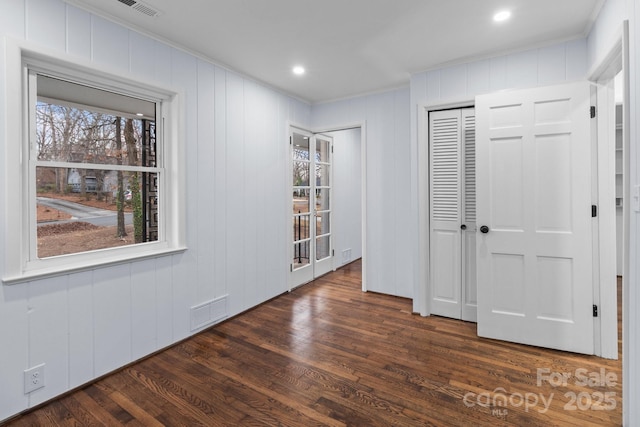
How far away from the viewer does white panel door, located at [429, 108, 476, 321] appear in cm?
322

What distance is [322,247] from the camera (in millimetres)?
5094

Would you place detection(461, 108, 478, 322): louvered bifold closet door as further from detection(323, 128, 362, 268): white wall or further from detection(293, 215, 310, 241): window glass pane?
detection(323, 128, 362, 268): white wall

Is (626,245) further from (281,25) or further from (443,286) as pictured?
(281,25)

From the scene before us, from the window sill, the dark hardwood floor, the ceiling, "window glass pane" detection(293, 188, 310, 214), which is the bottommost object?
the dark hardwood floor

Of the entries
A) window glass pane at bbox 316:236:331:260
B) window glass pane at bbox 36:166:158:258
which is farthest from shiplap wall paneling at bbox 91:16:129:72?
window glass pane at bbox 316:236:331:260

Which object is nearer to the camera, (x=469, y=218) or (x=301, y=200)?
(x=469, y=218)

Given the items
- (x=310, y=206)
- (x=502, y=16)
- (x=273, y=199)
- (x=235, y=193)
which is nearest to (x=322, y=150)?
(x=310, y=206)

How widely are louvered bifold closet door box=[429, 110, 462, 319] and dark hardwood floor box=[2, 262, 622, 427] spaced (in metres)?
0.33

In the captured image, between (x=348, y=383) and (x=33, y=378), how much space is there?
6.39ft

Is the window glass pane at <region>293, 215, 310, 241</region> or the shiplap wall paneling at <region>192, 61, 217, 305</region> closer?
the shiplap wall paneling at <region>192, 61, 217, 305</region>

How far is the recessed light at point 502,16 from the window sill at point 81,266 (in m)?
3.05

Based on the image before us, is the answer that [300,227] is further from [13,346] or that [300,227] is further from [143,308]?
[13,346]

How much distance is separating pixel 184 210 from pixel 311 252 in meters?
2.23

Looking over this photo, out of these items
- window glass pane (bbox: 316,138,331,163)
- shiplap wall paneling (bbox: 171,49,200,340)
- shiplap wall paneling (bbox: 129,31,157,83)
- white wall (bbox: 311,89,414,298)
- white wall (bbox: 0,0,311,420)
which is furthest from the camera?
window glass pane (bbox: 316,138,331,163)
